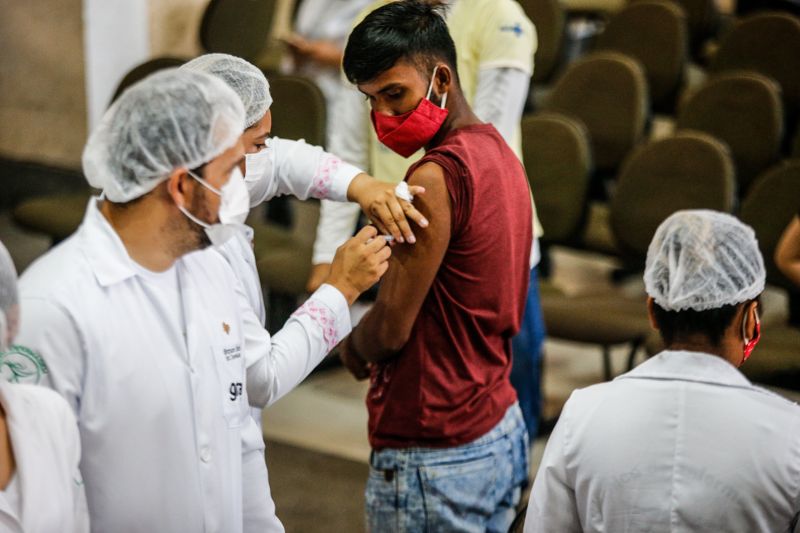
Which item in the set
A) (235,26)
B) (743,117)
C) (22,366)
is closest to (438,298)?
(22,366)

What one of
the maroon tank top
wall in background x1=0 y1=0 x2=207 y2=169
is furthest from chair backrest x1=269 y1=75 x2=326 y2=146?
the maroon tank top

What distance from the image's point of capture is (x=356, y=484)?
3607mm

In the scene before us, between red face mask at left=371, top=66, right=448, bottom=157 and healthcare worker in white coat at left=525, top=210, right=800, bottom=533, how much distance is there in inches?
19.8

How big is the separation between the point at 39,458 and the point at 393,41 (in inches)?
38.5

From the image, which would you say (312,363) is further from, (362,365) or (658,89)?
(658,89)

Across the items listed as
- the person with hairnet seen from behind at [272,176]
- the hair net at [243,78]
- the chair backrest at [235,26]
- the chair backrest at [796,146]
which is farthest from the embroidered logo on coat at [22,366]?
the chair backrest at [796,146]

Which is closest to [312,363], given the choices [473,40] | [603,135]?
[473,40]

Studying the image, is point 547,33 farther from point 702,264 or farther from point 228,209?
A: point 228,209

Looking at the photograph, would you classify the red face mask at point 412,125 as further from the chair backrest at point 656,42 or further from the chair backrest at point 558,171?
the chair backrest at point 656,42

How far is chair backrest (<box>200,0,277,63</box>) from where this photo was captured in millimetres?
4930

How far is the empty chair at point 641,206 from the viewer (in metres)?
3.87

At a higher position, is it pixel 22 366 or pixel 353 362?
pixel 22 366

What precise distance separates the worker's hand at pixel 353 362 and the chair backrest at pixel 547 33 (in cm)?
347

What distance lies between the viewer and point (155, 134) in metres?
1.60
